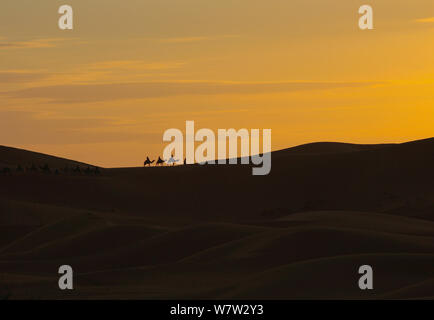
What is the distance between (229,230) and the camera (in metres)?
32.8

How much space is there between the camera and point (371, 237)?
28828mm

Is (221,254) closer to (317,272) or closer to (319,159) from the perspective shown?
(317,272)

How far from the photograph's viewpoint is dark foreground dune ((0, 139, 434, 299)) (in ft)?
75.2

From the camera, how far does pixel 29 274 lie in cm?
2822

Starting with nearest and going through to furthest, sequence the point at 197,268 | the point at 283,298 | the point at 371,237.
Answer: the point at 283,298 → the point at 197,268 → the point at 371,237

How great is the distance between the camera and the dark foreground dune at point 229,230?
22906 millimetres
